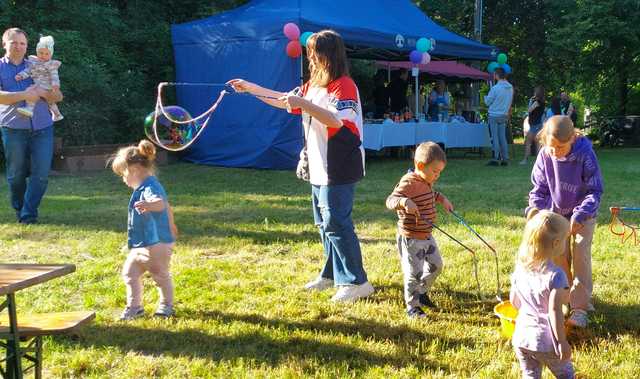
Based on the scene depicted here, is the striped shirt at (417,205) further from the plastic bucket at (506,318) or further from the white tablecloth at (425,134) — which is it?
the white tablecloth at (425,134)

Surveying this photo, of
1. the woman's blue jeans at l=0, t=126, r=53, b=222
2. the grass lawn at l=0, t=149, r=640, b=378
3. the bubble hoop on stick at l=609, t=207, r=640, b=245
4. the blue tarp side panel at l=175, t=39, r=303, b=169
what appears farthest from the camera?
the blue tarp side panel at l=175, t=39, r=303, b=169

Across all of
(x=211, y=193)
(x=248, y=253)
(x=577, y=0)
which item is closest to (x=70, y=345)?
(x=248, y=253)

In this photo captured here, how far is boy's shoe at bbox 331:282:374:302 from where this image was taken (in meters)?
4.45

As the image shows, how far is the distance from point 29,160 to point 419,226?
474cm

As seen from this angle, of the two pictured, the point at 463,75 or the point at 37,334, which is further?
the point at 463,75

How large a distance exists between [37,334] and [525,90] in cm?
2921

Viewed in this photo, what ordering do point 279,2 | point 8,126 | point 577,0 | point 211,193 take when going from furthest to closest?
1. point 577,0
2. point 279,2
3. point 211,193
4. point 8,126

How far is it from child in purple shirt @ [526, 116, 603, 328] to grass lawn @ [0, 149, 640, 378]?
0.26 meters

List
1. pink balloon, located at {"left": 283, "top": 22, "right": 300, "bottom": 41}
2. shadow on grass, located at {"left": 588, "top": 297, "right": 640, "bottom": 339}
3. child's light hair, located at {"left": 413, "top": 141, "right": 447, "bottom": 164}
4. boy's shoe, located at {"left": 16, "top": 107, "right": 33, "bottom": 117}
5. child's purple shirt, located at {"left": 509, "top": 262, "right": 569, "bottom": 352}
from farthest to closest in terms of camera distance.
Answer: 1. pink balloon, located at {"left": 283, "top": 22, "right": 300, "bottom": 41}
2. boy's shoe, located at {"left": 16, "top": 107, "right": 33, "bottom": 117}
3. child's light hair, located at {"left": 413, "top": 141, "right": 447, "bottom": 164}
4. shadow on grass, located at {"left": 588, "top": 297, "right": 640, "bottom": 339}
5. child's purple shirt, located at {"left": 509, "top": 262, "right": 569, "bottom": 352}

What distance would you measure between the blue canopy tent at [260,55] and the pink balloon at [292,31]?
18 cm

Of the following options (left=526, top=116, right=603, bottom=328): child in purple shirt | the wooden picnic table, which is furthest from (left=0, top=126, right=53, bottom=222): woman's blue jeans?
(left=526, top=116, right=603, bottom=328): child in purple shirt

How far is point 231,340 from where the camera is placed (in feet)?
12.4

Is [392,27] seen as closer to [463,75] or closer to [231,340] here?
[463,75]

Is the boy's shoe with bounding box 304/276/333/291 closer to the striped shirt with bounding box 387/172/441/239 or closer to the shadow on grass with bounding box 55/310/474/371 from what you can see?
the shadow on grass with bounding box 55/310/474/371
